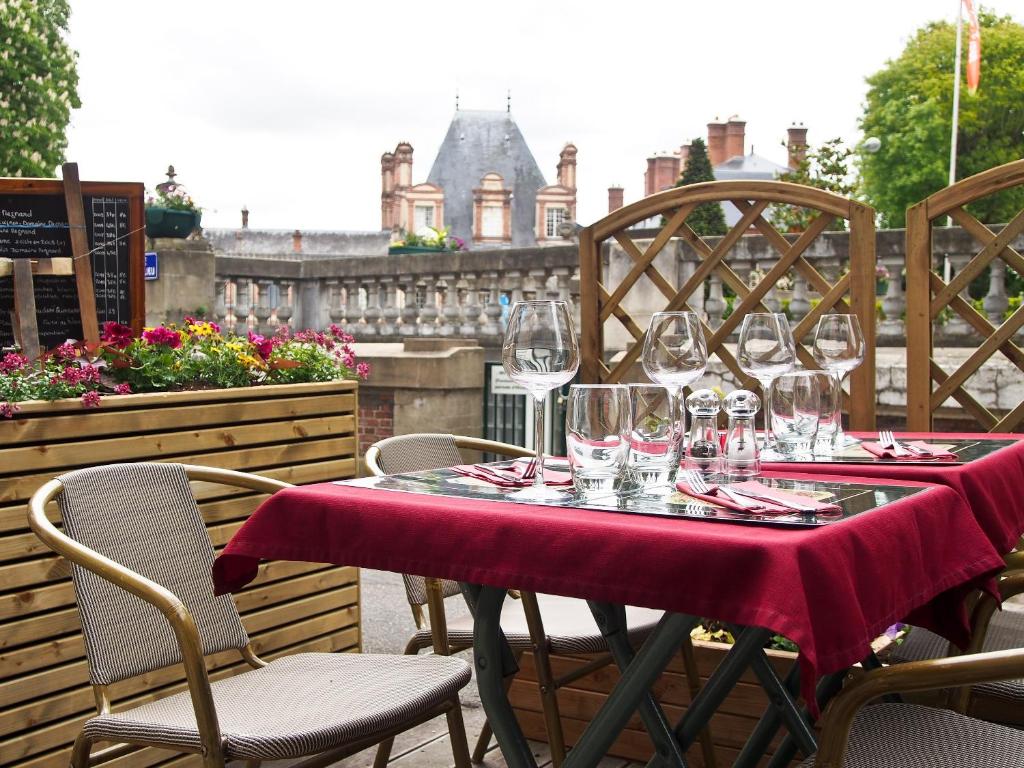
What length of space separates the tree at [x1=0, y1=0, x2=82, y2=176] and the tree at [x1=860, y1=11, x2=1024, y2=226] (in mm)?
23955

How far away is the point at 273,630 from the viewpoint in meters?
3.68

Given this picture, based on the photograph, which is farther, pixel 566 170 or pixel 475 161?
pixel 566 170

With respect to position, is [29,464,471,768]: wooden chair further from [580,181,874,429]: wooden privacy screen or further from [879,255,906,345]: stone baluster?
[879,255,906,345]: stone baluster

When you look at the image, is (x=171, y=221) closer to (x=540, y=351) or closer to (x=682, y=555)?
(x=540, y=351)

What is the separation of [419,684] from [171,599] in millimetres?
571

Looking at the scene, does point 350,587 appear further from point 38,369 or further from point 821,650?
point 821,650

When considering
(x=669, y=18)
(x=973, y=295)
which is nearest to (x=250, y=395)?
(x=669, y=18)

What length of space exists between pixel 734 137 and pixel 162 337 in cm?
5017

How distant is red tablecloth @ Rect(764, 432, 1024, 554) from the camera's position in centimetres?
246

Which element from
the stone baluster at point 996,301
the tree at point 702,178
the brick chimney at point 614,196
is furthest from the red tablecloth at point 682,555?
the brick chimney at point 614,196

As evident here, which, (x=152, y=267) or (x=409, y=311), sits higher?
(x=152, y=267)

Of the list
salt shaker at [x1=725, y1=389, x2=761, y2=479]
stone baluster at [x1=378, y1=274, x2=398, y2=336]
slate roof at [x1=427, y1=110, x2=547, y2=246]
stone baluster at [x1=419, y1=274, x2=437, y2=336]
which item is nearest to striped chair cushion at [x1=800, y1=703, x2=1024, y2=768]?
salt shaker at [x1=725, y1=389, x2=761, y2=479]

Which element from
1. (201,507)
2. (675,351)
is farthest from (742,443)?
(201,507)

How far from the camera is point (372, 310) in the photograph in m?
10.6
